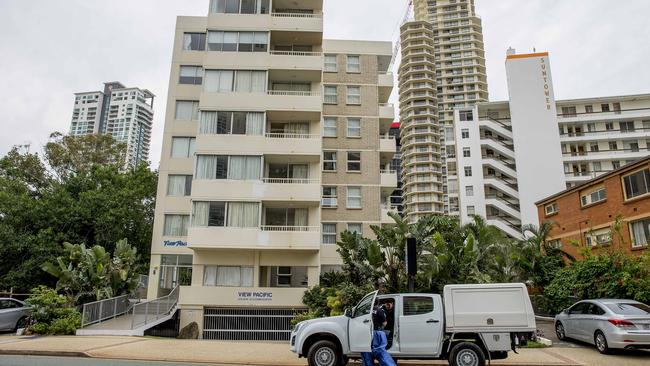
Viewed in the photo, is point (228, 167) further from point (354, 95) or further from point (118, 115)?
point (118, 115)

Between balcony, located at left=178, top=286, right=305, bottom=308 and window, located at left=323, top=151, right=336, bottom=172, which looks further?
window, located at left=323, top=151, right=336, bottom=172

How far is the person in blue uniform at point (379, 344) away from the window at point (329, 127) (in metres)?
20.2

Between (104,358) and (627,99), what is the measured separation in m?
62.9

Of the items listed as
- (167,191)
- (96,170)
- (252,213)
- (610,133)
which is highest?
(610,133)

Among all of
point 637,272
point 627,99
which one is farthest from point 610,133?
point 637,272

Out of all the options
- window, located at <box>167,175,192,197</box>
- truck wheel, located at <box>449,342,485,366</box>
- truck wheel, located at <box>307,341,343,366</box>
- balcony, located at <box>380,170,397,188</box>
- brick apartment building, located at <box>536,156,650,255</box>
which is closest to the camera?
truck wheel, located at <box>449,342,485,366</box>

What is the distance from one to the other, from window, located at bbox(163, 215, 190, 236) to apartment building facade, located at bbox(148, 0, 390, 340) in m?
0.06

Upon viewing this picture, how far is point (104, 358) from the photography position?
12.5 metres

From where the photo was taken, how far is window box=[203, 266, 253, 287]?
23906 millimetres

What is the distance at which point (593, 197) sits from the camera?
2589 centimetres

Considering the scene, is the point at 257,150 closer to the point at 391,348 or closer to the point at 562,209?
the point at 391,348

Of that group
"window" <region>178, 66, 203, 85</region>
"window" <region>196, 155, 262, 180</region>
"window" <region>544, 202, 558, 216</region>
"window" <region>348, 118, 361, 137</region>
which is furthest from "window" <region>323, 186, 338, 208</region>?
"window" <region>544, 202, 558, 216</region>

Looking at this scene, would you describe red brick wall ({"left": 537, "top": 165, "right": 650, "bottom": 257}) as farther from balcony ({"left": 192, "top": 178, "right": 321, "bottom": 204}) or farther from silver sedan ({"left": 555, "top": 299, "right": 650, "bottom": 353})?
balcony ({"left": 192, "top": 178, "right": 321, "bottom": 204})

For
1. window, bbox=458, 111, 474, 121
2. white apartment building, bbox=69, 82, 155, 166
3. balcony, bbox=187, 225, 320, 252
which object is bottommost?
balcony, bbox=187, 225, 320, 252
